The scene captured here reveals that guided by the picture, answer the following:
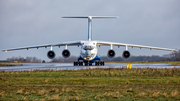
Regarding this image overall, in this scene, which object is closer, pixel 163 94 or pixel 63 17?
pixel 163 94

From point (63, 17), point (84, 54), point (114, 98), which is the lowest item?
point (114, 98)

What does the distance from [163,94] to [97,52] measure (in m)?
23.5

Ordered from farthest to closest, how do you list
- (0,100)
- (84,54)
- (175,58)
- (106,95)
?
(175,58), (84,54), (106,95), (0,100)

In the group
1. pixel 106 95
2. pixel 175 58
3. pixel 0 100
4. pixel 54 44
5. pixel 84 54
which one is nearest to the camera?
pixel 0 100

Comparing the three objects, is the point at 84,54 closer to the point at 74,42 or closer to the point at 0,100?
the point at 74,42

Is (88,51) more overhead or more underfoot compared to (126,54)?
more overhead

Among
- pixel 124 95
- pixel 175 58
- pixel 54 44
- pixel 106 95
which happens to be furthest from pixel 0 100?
pixel 175 58

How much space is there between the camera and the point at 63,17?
104 ft

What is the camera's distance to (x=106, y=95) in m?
8.17

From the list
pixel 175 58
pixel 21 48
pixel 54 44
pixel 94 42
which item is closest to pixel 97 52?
pixel 94 42

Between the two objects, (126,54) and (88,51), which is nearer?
(88,51)

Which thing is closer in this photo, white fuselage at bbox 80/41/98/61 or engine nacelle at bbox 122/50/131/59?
white fuselage at bbox 80/41/98/61

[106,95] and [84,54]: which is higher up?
[84,54]

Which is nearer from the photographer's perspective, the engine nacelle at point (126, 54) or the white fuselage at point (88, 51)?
the white fuselage at point (88, 51)
